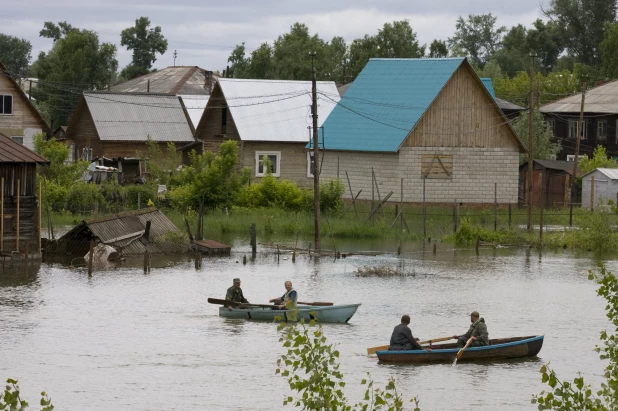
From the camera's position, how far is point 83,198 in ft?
172

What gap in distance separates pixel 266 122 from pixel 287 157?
2485mm

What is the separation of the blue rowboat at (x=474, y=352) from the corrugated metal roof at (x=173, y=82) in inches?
2562

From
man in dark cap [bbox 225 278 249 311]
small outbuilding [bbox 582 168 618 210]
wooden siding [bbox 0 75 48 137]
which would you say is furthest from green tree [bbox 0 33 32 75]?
man in dark cap [bbox 225 278 249 311]

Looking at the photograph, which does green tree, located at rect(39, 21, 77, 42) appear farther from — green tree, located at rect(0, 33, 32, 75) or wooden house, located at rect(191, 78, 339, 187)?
wooden house, located at rect(191, 78, 339, 187)

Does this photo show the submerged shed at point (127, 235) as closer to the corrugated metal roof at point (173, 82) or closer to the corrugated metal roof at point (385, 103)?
the corrugated metal roof at point (385, 103)

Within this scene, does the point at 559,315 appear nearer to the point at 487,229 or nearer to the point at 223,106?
the point at 487,229

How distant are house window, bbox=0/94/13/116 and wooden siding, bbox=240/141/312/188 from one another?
532 inches

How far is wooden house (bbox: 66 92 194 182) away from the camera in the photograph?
224 ft

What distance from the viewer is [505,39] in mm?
127812

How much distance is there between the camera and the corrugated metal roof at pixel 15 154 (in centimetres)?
3809

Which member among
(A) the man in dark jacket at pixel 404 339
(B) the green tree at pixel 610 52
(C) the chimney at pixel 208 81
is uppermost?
(B) the green tree at pixel 610 52

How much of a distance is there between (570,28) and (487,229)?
62.9 m

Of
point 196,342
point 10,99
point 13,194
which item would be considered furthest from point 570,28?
point 196,342

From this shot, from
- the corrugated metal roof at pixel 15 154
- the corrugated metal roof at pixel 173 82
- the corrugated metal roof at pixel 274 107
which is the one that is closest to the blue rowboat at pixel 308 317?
the corrugated metal roof at pixel 15 154
